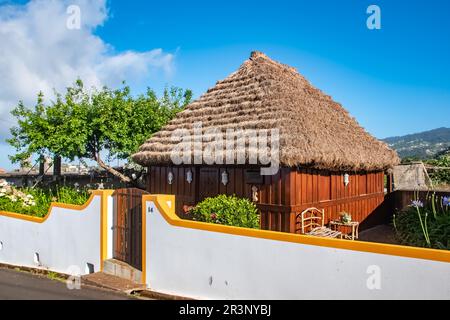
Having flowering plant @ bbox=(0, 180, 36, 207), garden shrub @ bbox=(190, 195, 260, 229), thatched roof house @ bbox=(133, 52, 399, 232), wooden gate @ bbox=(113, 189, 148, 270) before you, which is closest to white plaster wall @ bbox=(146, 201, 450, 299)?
wooden gate @ bbox=(113, 189, 148, 270)

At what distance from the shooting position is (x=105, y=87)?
53.1ft

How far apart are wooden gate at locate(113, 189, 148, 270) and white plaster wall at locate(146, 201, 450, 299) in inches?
21.2

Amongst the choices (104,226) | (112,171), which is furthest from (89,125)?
(104,226)

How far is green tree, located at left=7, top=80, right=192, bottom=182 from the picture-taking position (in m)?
14.4

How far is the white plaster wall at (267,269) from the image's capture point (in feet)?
15.2

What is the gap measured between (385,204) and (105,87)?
12441 mm

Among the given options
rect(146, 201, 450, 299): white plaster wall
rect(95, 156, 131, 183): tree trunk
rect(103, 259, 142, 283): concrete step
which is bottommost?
rect(103, 259, 142, 283): concrete step

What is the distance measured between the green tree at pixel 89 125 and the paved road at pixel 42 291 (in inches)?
249

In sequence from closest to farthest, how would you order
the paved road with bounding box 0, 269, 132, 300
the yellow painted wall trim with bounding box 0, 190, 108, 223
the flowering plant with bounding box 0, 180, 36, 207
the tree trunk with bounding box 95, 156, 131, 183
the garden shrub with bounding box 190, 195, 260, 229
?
1. the paved road with bounding box 0, 269, 132, 300
2. the garden shrub with bounding box 190, 195, 260, 229
3. the yellow painted wall trim with bounding box 0, 190, 108, 223
4. the flowering plant with bounding box 0, 180, 36, 207
5. the tree trunk with bounding box 95, 156, 131, 183

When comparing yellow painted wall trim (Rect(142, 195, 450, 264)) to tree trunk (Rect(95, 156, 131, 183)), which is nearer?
yellow painted wall trim (Rect(142, 195, 450, 264))

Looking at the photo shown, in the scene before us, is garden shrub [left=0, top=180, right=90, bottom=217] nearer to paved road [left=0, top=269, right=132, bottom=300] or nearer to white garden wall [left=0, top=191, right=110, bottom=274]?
white garden wall [left=0, top=191, right=110, bottom=274]

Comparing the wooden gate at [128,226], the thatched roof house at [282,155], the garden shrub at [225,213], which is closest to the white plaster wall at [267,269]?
the wooden gate at [128,226]

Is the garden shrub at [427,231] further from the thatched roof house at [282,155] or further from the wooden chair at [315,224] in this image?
the thatched roof house at [282,155]

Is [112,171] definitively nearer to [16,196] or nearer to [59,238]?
[16,196]
